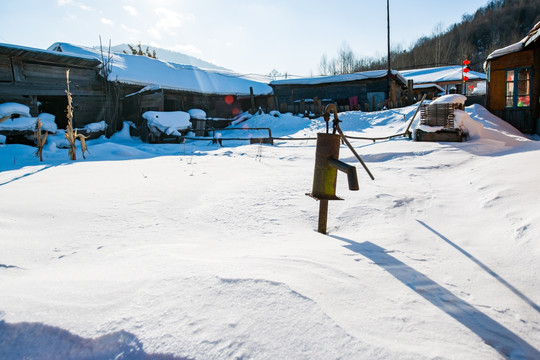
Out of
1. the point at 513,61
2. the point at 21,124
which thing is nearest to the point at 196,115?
the point at 21,124

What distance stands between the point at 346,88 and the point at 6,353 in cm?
2377

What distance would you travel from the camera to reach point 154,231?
2787mm

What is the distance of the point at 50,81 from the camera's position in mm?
14078

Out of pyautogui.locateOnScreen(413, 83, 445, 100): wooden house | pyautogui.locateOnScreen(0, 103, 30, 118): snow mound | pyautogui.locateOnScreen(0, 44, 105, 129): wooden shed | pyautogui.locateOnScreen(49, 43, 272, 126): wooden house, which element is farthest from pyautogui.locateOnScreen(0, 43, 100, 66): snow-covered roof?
pyautogui.locateOnScreen(413, 83, 445, 100): wooden house

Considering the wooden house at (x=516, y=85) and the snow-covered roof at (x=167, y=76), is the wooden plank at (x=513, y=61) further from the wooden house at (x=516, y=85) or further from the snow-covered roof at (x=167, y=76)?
the snow-covered roof at (x=167, y=76)

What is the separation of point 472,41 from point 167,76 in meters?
60.8

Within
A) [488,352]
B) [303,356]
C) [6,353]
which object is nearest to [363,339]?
[303,356]

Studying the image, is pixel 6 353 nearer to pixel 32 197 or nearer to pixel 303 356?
pixel 303 356

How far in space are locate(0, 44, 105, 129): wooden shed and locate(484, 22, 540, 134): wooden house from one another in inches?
682

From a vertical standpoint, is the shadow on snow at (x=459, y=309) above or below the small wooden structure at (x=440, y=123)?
below

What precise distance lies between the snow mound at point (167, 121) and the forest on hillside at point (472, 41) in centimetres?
4542

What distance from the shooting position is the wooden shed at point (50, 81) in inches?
501

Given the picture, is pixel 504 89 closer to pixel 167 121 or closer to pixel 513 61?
pixel 513 61

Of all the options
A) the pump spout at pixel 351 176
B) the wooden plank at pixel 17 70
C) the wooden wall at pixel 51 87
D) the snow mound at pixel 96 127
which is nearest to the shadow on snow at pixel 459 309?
the pump spout at pixel 351 176
